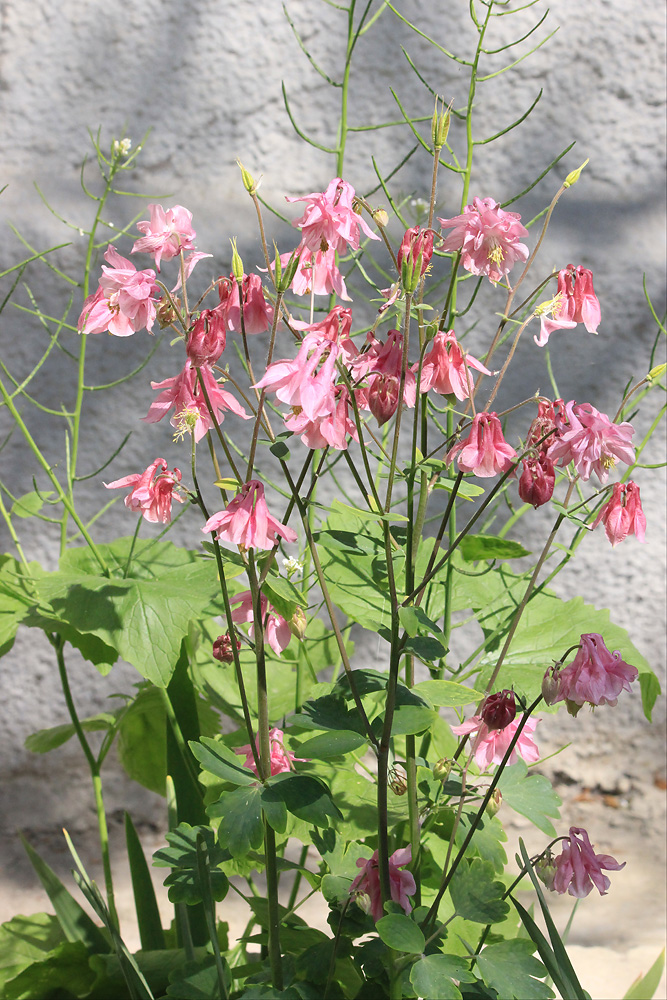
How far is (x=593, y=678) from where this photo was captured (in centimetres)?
59

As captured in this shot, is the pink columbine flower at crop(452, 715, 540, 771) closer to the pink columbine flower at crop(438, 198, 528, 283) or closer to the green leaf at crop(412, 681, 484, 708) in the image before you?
the green leaf at crop(412, 681, 484, 708)

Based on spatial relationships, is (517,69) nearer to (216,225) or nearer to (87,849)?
(216,225)

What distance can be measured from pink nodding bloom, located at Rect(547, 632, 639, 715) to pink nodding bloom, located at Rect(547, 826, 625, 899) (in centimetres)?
17

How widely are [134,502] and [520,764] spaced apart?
1.43 feet

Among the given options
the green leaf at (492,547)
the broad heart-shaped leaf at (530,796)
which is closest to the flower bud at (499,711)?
the broad heart-shaped leaf at (530,796)

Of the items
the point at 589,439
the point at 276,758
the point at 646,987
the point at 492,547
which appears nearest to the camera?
the point at 589,439

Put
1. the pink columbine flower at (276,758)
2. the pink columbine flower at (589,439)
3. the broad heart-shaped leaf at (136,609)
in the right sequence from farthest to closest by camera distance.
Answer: the broad heart-shaped leaf at (136,609) < the pink columbine flower at (276,758) < the pink columbine flower at (589,439)

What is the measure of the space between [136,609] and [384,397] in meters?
0.48

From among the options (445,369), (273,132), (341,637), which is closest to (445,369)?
(445,369)

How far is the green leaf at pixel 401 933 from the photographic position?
2.04 feet

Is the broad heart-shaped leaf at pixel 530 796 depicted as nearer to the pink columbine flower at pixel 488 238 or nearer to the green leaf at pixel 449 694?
the green leaf at pixel 449 694

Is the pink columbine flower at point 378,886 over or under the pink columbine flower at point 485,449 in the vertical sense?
under

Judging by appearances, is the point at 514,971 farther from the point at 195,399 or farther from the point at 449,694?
the point at 195,399

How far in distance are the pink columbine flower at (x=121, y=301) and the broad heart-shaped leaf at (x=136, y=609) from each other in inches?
15.8
